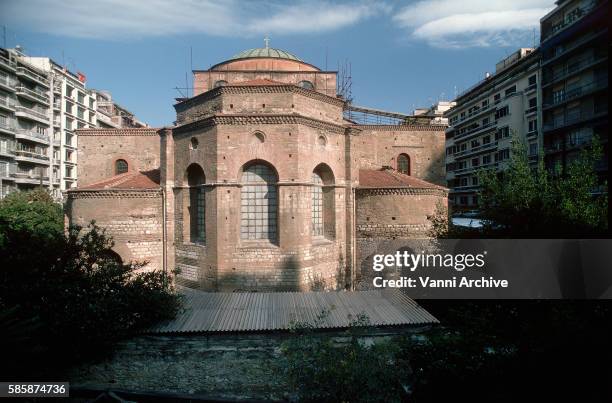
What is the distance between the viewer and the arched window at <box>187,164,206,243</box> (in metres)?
14.2

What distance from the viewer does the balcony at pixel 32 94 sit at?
2870 centimetres

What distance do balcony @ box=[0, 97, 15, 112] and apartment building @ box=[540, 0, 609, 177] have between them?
41.8 m

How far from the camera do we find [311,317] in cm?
816

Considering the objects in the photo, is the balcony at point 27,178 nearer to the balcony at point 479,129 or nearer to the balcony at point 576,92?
the balcony at point 479,129

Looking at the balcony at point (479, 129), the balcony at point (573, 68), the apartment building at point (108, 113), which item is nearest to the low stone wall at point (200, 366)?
the balcony at point (573, 68)

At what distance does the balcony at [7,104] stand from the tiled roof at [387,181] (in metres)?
30.2

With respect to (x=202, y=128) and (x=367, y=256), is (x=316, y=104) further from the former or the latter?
(x=367, y=256)

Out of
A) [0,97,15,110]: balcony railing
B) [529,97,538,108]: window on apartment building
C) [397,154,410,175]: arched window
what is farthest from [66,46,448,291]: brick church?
[0,97,15,110]: balcony railing

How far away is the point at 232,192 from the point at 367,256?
6.79 m

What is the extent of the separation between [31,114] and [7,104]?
2476mm

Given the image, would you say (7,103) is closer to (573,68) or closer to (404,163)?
A: (404,163)

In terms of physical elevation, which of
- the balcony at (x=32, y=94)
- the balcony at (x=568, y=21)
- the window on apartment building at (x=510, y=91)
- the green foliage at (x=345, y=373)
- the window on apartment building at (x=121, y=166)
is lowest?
the green foliage at (x=345, y=373)

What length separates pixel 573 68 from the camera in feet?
77.9

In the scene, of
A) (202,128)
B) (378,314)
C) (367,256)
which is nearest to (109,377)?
(378,314)
